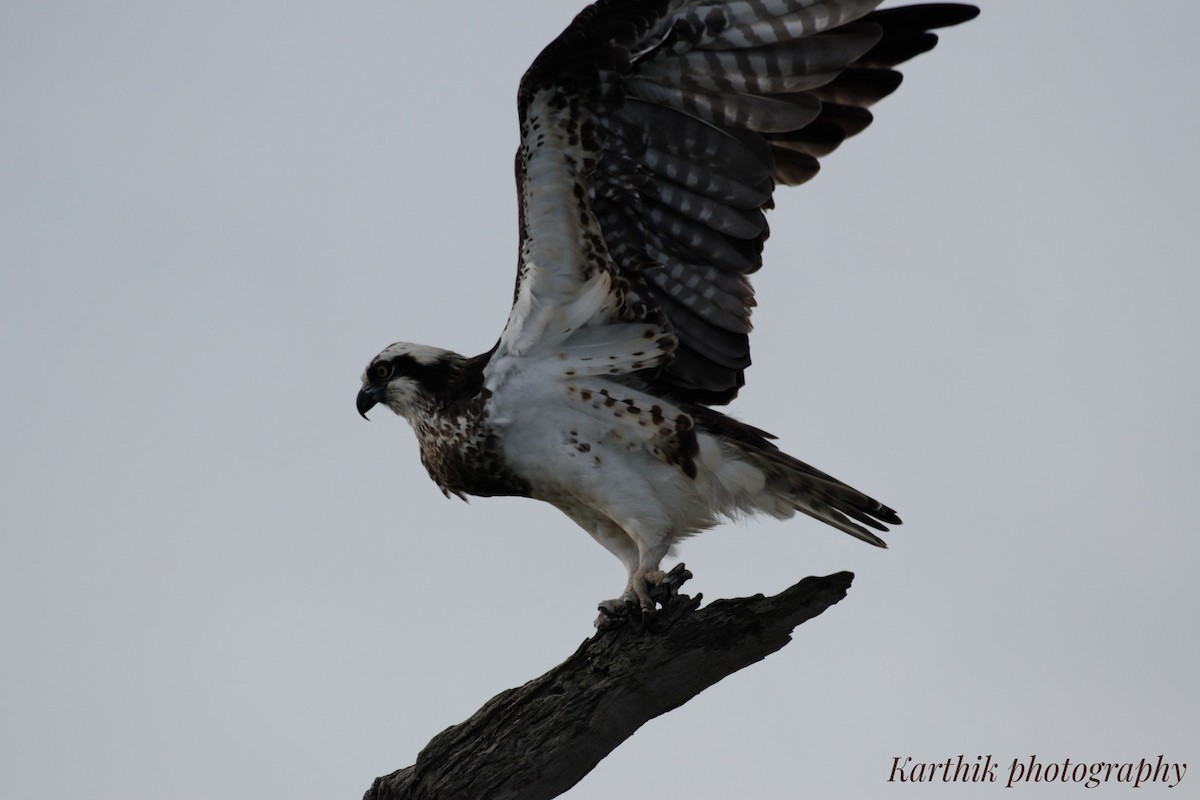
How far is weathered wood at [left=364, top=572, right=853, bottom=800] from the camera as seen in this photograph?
18.1ft

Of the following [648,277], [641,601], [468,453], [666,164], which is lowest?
[641,601]

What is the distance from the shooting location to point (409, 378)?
666 centimetres

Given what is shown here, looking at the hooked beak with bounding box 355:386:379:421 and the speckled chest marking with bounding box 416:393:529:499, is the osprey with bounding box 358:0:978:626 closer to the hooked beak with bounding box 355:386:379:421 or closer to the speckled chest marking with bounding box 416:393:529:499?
the speckled chest marking with bounding box 416:393:529:499

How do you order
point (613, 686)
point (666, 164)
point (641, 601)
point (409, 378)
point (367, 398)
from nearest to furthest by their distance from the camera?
1. point (613, 686)
2. point (641, 601)
3. point (666, 164)
4. point (409, 378)
5. point (367, 398)

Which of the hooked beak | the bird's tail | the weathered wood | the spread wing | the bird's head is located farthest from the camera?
the hooked beak

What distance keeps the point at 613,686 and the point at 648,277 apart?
2.01 m

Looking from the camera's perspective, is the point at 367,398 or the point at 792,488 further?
the point at 367,398

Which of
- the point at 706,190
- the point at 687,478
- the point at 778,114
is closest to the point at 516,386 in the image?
the point at 687,478

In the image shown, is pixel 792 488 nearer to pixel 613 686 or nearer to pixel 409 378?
pixel 613 686

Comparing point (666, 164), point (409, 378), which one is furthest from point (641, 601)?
point (666, 164)

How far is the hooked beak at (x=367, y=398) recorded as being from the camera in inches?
270

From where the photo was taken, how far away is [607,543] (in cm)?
659

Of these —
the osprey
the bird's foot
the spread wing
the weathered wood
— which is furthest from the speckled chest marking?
the weathered wood

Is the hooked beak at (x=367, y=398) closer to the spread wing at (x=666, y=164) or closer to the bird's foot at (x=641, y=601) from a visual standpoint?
the spread wing at (x=666, y=164)
